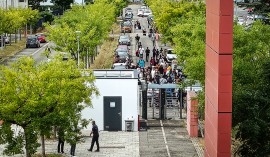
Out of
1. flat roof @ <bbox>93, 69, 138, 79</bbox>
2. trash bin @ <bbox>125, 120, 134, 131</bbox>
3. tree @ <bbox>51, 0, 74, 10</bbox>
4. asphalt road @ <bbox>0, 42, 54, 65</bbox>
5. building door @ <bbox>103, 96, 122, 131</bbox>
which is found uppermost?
tree @ <bbox>51, 0, 74, 10</bbox>

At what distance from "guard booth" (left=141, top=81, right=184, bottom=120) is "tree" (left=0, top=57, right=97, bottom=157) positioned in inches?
371

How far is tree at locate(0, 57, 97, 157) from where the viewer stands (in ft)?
79.2

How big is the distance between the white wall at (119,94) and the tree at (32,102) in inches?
278

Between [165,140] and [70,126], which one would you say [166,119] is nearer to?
[165,140]

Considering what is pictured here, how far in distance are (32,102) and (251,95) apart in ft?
24.6

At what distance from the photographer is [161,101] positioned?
114 feet

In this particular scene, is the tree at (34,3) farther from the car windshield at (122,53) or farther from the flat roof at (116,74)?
the flat roof at (116,74)

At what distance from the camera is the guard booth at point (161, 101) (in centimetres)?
3484

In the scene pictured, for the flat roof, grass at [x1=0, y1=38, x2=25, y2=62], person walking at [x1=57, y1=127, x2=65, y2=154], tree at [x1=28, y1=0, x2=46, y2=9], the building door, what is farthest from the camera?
tree at [x1=28, y1=0, x2=46, y2=9]

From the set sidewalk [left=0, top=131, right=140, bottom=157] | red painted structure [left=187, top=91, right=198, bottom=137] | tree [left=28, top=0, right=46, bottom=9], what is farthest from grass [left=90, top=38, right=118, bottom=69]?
tree [left=28, top=0, right=46, bottom=9]

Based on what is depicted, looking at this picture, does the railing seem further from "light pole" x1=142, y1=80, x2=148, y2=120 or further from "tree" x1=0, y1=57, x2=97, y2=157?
"tree" x1=0, y1=57, x2=97, y2=157

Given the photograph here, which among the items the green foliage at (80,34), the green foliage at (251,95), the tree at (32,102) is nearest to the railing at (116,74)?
the green foliage at (251,95)

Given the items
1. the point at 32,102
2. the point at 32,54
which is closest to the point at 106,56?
the point at 32,54

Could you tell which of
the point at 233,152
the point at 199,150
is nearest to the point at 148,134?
the point at 199,150
